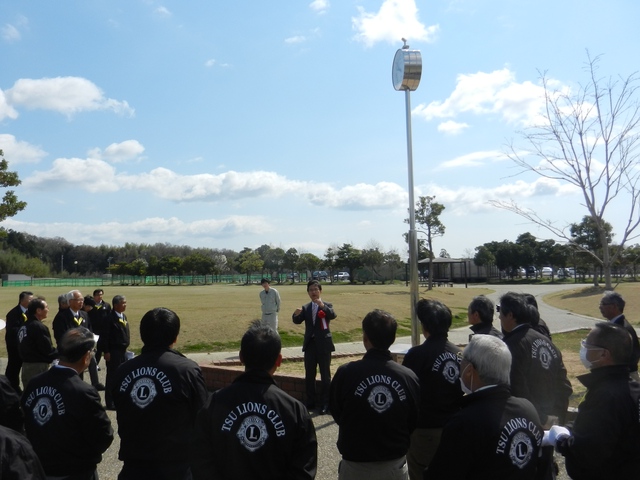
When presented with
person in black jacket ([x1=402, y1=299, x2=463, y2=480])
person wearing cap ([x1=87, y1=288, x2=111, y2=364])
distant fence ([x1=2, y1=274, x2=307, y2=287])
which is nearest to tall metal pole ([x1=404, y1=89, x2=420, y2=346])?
person in black jacket ([x1=402, y1=299, x2=463, y2=480])

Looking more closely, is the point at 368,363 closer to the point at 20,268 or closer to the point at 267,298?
the point at 267,298

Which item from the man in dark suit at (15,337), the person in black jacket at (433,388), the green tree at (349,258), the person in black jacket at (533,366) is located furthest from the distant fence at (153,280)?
the person in black jacket at (433,388)

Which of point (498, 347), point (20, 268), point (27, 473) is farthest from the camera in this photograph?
point (20, 268)

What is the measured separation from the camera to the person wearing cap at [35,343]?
7.03 meters

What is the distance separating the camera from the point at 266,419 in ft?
8.43

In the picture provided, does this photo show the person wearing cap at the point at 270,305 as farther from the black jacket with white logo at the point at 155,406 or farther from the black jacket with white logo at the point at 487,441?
the black jacket with white logo at the point at 487,441

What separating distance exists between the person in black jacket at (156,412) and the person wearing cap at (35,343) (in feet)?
14.4

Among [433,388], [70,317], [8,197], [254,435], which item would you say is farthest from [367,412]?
[8,197]

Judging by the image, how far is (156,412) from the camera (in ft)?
10.5

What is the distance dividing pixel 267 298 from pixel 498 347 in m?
10.6

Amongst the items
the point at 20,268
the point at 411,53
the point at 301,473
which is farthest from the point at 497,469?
the point at 20,268

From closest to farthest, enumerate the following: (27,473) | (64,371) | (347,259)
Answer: (27,473) < (64,371) < (347,259)

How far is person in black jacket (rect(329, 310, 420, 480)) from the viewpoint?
324cm

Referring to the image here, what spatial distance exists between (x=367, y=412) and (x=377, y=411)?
0.20 feet
